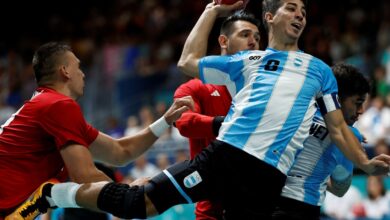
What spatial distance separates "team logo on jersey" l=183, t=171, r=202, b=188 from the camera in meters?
4.79

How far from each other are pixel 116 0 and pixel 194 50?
45.5 ft

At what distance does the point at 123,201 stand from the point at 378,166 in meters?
1.67

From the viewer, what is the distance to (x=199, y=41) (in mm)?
5312

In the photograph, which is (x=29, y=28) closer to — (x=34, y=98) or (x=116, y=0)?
(x=116, y=0)

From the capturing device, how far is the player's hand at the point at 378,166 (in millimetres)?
4840

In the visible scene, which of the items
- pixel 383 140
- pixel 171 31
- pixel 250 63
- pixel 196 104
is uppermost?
pixel 250 63

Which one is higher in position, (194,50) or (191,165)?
(194,50)

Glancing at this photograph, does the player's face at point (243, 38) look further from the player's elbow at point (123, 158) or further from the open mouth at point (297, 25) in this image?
the player's elbow at point (123, 158)

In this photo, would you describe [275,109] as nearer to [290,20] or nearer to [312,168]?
[312,168]

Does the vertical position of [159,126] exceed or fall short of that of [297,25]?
it falls short

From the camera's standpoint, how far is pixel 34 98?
527 cm

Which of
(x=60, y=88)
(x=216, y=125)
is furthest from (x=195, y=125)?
(x=60, y=88)

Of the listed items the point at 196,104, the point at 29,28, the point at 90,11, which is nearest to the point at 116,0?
the point at 90,11

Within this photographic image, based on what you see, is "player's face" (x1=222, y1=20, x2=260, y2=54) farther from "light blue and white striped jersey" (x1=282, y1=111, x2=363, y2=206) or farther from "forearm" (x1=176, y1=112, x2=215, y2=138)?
"light blue and white striped jersey" (x1=282, y1=111, x2=363, y2=206)
